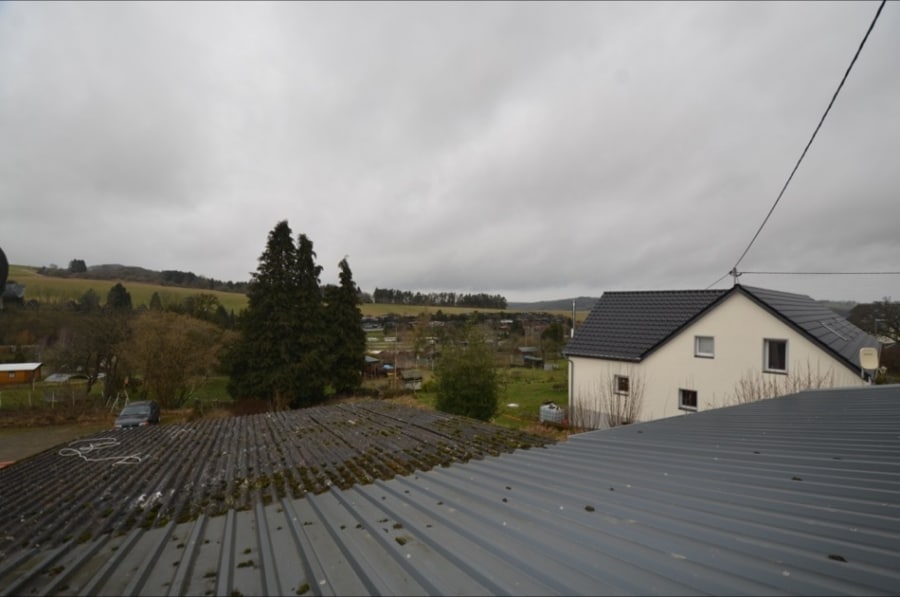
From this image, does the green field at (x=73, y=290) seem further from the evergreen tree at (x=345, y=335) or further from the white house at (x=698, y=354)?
the white house at (x=698, y=354)

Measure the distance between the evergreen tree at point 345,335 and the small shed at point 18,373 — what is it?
852 inches

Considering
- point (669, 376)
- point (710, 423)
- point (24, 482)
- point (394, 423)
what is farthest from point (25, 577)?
point (669, 376)

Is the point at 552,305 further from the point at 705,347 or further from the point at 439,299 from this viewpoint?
the point at 705,347

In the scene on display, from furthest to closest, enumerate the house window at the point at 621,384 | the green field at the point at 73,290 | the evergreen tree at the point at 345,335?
the green field at the point at 73,290, the evergreen tree at the point at 345,335, the house window at the point at 621,384

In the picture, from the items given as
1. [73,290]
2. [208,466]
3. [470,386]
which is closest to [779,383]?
[470,386]

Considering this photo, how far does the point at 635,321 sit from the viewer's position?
17656mm

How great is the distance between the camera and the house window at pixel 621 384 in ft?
53.3

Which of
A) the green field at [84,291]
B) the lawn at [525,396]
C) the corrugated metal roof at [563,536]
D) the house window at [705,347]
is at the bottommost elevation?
the lawn at [525,396]

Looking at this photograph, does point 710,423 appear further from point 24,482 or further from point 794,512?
point 24,482

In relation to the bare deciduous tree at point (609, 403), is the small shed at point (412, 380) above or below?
below

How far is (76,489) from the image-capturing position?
4.99 m

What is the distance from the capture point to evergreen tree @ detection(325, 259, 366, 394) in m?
25.7

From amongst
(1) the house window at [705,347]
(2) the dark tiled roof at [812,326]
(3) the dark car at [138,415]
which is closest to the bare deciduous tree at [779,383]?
(2) the dark tiled roof at [812,326]

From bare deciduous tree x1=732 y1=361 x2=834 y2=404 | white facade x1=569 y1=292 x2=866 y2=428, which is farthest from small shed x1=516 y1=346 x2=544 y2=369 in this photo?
bare deciduous tree x1=732 y1=361 x2=834 y2=404
